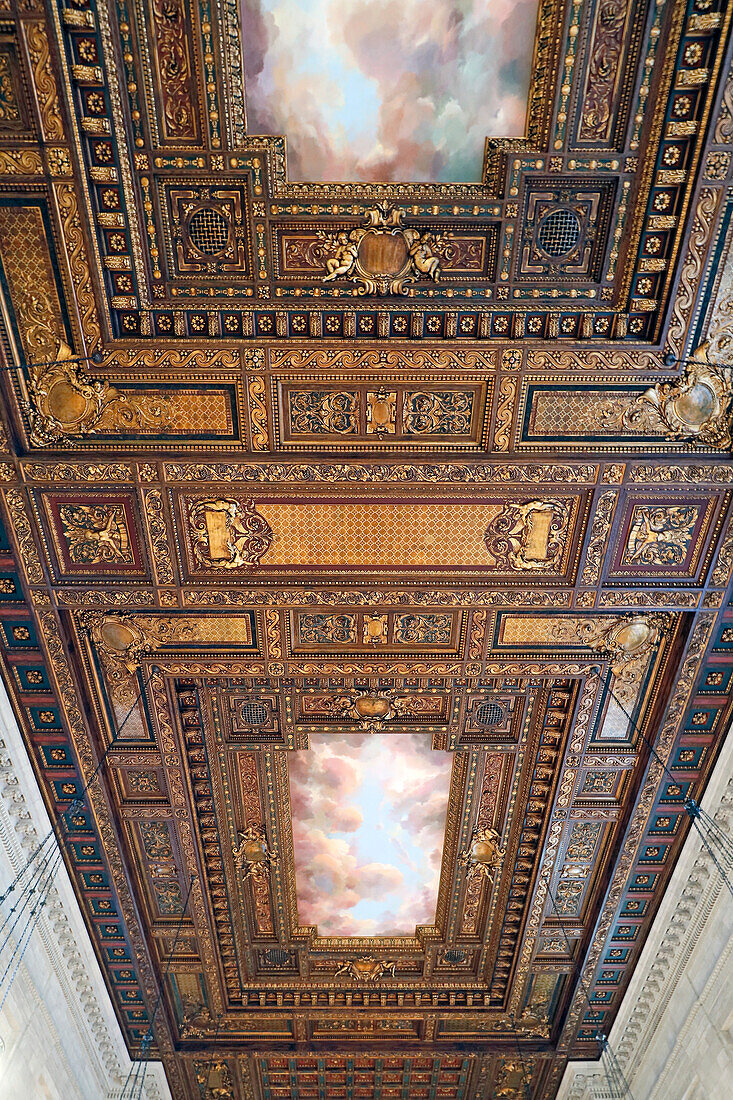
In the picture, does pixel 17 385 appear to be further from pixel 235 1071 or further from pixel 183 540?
pixel 235 1071

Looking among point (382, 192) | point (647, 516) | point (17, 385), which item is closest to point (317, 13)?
point (382, 192)

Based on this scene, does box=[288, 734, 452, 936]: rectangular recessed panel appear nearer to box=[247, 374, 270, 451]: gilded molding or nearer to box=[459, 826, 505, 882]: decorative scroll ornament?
box=[459, 826, 505, 882]: decorative scroll ornament

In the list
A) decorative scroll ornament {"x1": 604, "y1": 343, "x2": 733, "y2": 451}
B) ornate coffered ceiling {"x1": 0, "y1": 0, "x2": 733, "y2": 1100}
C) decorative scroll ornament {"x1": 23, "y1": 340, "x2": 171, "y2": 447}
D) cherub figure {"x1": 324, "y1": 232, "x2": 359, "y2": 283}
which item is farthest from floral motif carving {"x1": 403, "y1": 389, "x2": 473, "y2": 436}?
decorative scroll ornament {"x1": 23, "y1": 340, "x2": 171, "y2": 447}

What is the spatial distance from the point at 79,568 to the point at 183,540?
107cm

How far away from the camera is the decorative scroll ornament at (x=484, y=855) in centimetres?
903

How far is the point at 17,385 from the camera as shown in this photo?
641cm

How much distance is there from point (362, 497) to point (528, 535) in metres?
1.63

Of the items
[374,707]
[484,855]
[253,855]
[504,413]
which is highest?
[504,413]

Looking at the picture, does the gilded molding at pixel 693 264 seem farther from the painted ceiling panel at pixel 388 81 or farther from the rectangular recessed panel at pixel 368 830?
the rectangular recessed panel at pixel 368 830

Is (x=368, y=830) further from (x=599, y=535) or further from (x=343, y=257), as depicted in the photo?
(x=343, y=257)

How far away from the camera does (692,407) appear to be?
6.63 meters

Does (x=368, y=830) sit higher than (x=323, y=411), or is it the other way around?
(x=323, y=411)

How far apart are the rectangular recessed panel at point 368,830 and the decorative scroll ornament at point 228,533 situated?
2448mm

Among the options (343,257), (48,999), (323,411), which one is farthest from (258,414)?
(48,999)
